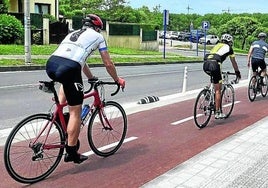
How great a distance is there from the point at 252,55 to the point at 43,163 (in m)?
8.63

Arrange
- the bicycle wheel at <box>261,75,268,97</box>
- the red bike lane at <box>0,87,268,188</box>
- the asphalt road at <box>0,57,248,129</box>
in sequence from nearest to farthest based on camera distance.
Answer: the red bike lane at <box>0,87,268,188</box> → the asphalt road at <box>0,57,248,129</box> → the bicycle wheel at <box>261,75,268,97</box>

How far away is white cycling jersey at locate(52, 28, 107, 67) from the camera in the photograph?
5.04 metres

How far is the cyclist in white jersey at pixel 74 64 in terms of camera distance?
5.00 metres

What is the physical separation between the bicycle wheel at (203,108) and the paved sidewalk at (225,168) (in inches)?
42.4

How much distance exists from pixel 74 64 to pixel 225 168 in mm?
2356

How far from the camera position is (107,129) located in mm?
6180

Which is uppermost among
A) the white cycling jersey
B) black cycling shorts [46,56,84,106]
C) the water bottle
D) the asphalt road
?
the white cycling jersey

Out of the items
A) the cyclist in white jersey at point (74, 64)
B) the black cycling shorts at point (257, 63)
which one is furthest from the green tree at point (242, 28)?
the cyclist in white jersey at point (74, 64)

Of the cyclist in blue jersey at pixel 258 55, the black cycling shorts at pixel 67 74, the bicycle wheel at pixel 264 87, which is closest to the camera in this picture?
the black cycling shorts at pixel 67 74

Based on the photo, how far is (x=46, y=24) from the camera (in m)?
29.3

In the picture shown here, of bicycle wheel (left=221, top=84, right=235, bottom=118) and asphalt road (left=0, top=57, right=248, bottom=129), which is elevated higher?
bicycle wheel (left=221, top=84, right=235, bottom=118)

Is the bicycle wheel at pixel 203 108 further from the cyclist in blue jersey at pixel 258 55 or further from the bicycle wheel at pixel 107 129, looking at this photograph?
the cyclist in blue jersey at pixel 258 55

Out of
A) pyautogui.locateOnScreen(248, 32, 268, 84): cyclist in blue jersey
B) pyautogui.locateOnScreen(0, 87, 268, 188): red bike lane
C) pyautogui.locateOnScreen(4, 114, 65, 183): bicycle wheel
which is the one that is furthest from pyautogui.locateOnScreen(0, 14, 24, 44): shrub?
pyautogui.locateOnScreen(4, 114, 65, 183): bicycle wheel

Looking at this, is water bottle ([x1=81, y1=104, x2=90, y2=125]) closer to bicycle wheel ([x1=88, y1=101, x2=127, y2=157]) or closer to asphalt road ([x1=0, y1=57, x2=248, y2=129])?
bicycle wheel ([x1=88, y1=101, x2=127, y2=157])
